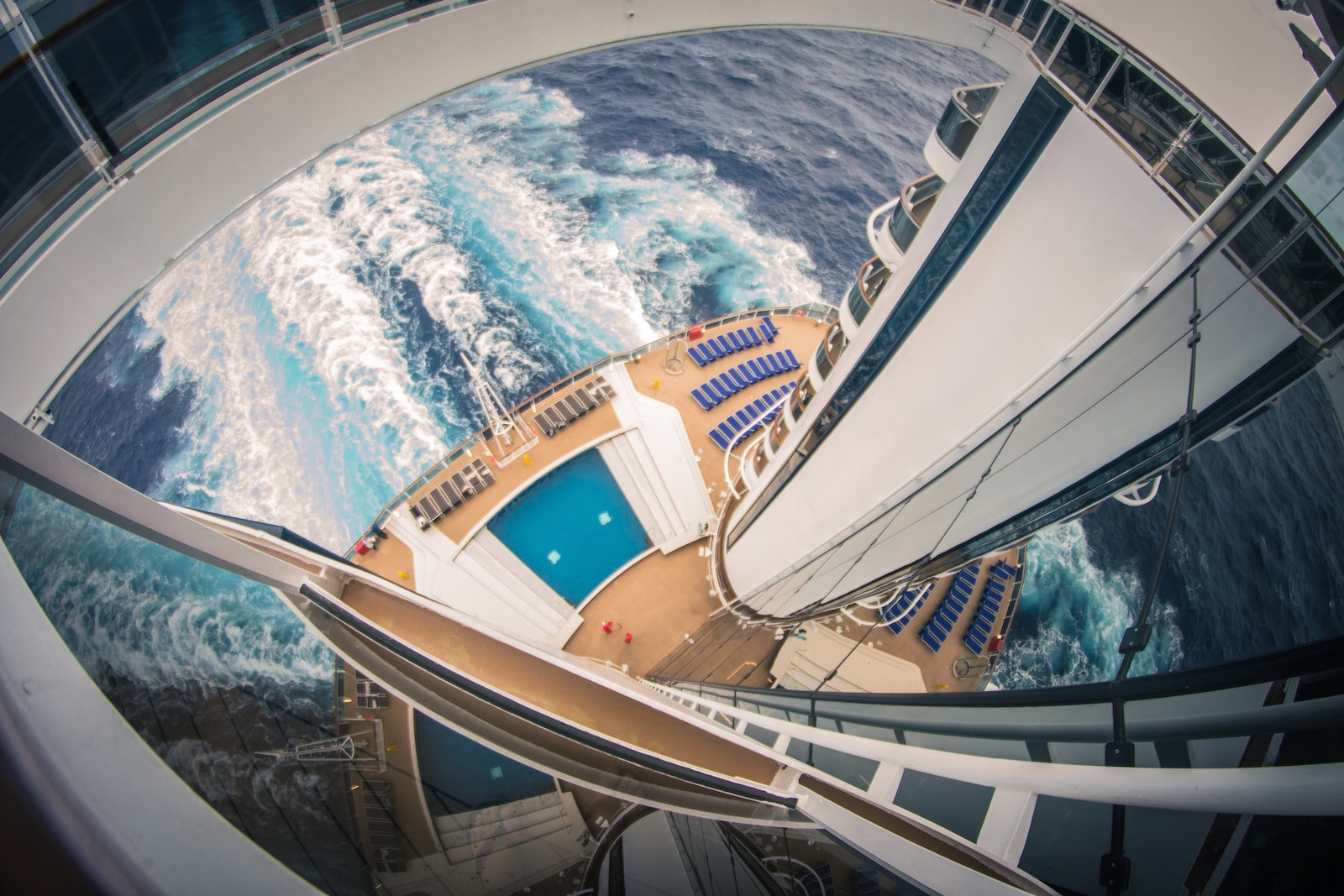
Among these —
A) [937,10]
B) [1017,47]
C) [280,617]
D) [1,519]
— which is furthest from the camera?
[937,10]

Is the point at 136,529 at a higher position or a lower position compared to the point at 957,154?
lower

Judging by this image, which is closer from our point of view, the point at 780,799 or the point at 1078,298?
the point at 780,799

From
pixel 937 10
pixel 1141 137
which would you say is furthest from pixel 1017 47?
pixel 1141 137

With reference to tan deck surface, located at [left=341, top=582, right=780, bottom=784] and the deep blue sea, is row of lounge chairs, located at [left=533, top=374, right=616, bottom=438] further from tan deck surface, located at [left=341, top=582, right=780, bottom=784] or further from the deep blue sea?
tan deck surface, located at [left=341, top=582, right=780, bottom=784]

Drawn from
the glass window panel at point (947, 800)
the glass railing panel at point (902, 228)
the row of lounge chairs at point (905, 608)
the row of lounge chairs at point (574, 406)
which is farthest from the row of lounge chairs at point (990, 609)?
the glass railing panel at point (902, 228)

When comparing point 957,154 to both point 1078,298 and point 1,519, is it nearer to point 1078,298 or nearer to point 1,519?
point 1078,298

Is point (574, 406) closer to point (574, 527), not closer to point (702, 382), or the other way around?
point (574, 527)

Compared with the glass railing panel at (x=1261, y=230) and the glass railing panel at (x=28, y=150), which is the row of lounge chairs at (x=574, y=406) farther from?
the glass railing panel at (x=1261, y=230)
